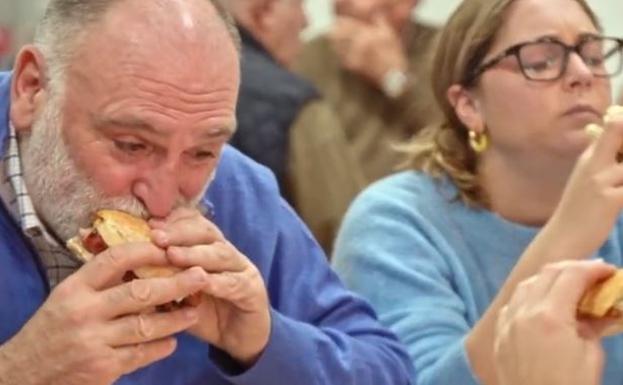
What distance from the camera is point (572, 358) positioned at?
4.41 feet

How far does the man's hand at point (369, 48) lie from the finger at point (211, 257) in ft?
5.57

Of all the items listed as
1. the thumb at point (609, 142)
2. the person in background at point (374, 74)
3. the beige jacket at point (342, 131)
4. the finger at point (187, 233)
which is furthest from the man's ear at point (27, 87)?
the person in background at point (374, 74)

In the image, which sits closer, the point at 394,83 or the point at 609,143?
the point at 609,143

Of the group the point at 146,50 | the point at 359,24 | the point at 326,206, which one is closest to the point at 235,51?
the point at 146,50

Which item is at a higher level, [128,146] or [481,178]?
[128,146]

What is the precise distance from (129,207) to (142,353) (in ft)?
0.52

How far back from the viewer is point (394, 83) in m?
3.27

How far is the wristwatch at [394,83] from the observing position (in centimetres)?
328

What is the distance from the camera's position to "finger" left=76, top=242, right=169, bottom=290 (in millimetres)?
1509

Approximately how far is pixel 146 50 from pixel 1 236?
27cm

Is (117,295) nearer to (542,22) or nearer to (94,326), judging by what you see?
(94,326)

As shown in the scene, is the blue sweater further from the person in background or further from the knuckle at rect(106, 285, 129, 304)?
the person in background

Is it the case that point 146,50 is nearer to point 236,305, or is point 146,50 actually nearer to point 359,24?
point 236,305

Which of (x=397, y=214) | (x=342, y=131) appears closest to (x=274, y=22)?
(x=342, y=131)
